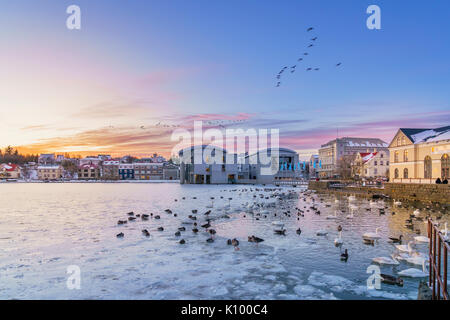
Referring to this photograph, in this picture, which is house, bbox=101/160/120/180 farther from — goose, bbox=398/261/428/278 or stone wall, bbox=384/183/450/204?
goose, bbox=398/261/428/278

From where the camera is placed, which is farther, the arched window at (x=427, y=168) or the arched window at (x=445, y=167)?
the arched window at (x=427, y=168)

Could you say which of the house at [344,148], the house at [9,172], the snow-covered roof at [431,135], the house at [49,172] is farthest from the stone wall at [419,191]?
the house at [9,172]

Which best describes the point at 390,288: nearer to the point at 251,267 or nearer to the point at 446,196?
the point at 251,267

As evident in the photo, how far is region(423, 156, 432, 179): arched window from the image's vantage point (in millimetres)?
43750

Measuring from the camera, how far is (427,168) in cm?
4434

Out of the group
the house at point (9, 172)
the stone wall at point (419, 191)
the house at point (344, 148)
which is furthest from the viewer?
the house at point (9, 172)

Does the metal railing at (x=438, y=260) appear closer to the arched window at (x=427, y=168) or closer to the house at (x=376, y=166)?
the arched window at (x=427, y=168)

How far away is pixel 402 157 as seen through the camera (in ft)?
166

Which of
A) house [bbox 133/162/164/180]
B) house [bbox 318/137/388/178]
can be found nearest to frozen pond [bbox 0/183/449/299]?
house [bbox 318/137/388/178]

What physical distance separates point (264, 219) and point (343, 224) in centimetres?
555

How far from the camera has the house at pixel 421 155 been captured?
4112 centimetres

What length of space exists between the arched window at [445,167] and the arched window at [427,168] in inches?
101
